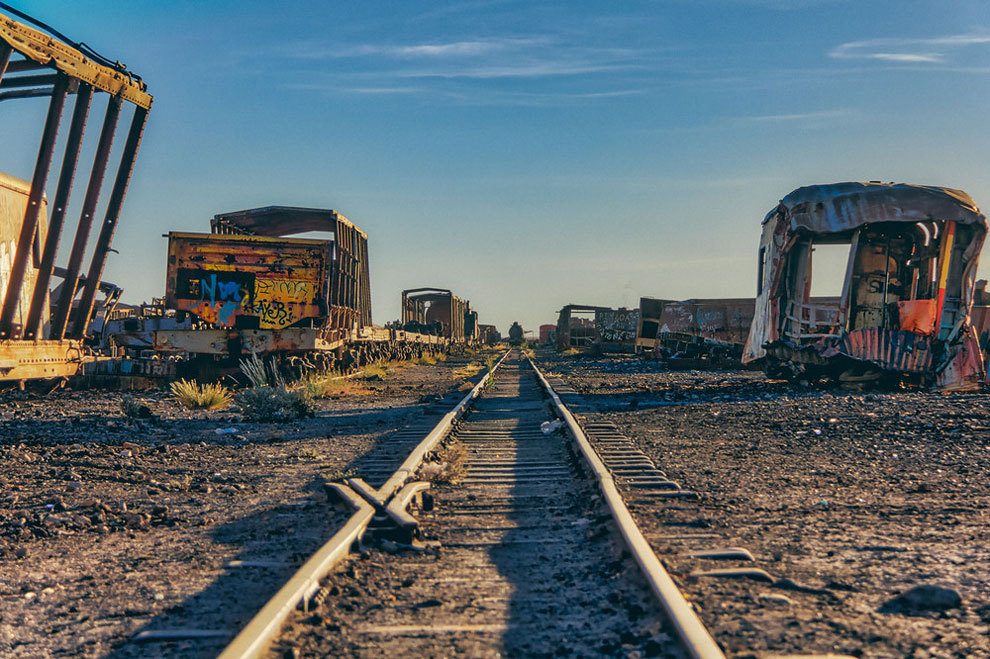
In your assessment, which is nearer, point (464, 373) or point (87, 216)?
point (87, 216)

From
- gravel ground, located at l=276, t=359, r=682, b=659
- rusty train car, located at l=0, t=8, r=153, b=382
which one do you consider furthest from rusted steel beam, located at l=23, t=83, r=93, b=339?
gravel ground, located at l=276, t=359, r=682, b=659

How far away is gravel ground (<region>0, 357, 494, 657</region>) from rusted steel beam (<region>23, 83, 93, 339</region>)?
129 centimetres

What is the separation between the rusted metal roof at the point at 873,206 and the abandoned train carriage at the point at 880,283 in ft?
0.05

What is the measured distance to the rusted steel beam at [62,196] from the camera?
334 inches

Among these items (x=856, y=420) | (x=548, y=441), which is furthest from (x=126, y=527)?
(x=856, y=420)

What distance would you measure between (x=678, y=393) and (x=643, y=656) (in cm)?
1171

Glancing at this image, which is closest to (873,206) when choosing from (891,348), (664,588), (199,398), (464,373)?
(891,348)

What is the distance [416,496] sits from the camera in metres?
5.07

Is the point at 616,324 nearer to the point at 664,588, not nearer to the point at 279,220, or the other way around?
the point at 279,220

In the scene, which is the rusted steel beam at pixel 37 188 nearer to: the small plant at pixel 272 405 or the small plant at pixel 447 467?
the small plant at pixel 272 405

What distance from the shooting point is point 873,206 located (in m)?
12.8

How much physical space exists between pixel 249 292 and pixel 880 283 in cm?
1138

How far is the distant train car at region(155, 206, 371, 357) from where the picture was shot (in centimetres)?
1450

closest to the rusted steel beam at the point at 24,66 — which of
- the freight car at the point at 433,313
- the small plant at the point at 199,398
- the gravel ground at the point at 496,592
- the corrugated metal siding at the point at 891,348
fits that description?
the small plant at the point at 199,398
